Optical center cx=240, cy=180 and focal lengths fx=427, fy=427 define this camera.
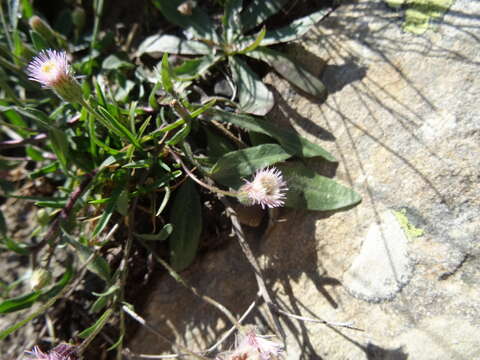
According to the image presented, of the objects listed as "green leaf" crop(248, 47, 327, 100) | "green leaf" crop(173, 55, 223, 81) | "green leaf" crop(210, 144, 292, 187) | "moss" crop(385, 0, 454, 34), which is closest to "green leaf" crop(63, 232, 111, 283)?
"green leaf" crop(210, 144, 292, 187)

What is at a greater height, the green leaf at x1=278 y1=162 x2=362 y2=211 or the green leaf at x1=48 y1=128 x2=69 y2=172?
the green leaf at x1=48 y1=128 x2=69 y2=172

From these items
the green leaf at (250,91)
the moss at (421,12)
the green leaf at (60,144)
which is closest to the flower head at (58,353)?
the green leaf at (60,144)

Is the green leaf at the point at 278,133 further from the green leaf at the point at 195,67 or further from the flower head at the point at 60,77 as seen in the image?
the flower head at the point at 60,77

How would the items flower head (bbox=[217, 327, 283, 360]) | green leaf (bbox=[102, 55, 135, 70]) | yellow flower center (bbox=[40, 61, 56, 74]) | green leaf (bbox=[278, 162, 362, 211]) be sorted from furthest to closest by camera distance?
green leaf (bbox=[102, 55, 135, 70]), green leaf (bbox=[278, 162, 362, 211]), yellow flower center (bbox=[40, 61, 56, 74]), flower head (bbox=[217, 327, 283, 360])

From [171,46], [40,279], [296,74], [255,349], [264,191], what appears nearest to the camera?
[255,349]

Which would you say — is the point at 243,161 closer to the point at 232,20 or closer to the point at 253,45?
the point at 253,45

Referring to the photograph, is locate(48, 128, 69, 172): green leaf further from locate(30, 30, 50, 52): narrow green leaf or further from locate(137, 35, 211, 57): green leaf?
locate(137, 35, 211, 57): green leaf

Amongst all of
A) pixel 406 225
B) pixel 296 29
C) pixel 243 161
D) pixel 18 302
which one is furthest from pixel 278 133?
pixel 18 302

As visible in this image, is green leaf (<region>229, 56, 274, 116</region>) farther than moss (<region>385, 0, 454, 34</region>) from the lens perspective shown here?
Yes
